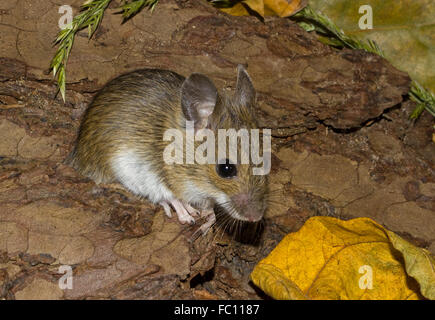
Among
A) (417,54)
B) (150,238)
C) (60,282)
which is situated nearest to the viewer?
(60,282)

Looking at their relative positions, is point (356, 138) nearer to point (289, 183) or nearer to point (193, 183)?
point (289, 183)

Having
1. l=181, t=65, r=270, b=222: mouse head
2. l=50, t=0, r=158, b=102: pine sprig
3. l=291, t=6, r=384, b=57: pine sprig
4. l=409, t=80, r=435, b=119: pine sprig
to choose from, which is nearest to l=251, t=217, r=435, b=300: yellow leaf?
l=181, t=65, r=270, b=222: mouse head

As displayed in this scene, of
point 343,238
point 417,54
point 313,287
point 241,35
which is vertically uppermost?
point 241,35

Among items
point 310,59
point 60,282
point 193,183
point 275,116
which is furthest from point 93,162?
point 310,59

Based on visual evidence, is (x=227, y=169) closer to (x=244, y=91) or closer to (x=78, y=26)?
(x=244, y=91)

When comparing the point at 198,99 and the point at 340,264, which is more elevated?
the point at 198,99

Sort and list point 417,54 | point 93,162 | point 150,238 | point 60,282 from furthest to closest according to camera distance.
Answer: point 417,54 → point 93,162 → point 150,238 → point 60,282

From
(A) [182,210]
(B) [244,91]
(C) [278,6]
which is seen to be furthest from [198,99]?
(C) [278,6]
